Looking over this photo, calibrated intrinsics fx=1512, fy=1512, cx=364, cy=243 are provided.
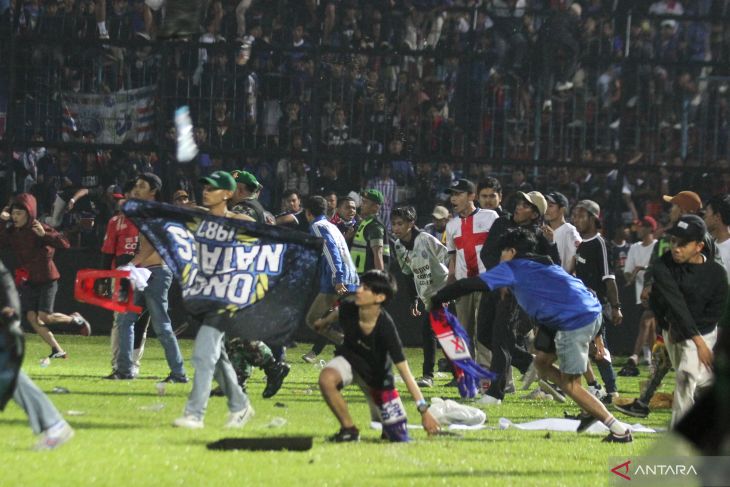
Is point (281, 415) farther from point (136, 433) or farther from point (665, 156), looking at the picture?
point (665, 156)

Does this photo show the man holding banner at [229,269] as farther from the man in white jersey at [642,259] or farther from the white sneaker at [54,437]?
the man in white jersey at [642,259]

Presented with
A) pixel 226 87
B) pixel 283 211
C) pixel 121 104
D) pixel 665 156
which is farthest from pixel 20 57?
pixel 665 156

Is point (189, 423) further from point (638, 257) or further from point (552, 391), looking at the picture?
point (638, 257)

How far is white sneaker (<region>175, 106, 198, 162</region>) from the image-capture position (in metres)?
20.9

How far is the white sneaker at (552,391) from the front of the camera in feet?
43.2

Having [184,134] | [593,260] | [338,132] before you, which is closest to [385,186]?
[338,132]

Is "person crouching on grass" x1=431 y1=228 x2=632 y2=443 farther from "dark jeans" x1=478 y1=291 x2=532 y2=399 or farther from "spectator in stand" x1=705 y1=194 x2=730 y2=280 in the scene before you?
"dark jeans" x1=478 y1=291 x2=532 y2=399

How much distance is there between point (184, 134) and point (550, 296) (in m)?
11.6

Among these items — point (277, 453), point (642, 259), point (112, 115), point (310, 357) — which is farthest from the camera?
point (112, 115)

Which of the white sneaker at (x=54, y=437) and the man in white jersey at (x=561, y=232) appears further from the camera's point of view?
the man in white jersey at (x=561, y=232)

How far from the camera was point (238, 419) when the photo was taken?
10.1 metres

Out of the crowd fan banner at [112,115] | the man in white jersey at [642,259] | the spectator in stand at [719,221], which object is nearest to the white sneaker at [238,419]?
the spectator in stand at [719,221]

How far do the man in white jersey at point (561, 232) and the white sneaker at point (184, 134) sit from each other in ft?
25.3

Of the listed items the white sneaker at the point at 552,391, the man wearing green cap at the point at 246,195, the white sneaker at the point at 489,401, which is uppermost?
the man wearing green cap at the point at 246,195
